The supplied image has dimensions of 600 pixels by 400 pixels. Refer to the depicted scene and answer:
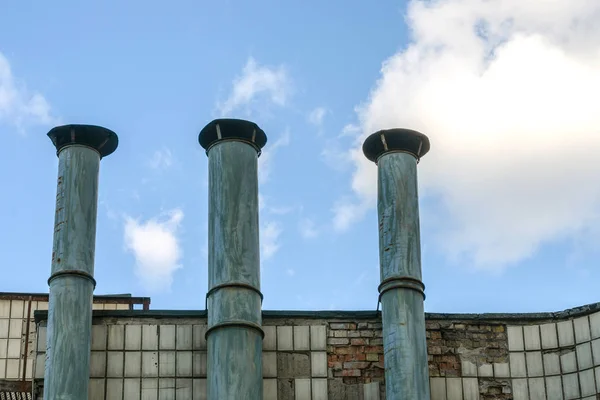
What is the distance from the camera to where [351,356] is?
531 inches

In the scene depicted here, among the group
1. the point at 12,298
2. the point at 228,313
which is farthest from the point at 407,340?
the point at 12,298

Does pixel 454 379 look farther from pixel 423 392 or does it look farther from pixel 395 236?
pixel 395 236

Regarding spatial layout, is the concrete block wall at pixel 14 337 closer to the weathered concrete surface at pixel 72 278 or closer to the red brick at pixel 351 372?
the weathered concrete surface at pixel 72 278

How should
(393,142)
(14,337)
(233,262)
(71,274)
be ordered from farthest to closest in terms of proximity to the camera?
1. (14,337)
2. (393,142)
3. (233,262)
4. (71,274)

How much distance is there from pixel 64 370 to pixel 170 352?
50.9 inches

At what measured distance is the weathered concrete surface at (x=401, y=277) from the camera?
1277 centimetres

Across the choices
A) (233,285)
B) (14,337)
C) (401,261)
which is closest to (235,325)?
(233,285)

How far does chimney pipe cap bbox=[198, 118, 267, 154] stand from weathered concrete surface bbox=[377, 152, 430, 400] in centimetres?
152

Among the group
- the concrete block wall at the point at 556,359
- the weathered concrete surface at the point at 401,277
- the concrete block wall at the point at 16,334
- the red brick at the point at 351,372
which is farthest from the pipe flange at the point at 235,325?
the concrete block wall at the point at 16,334

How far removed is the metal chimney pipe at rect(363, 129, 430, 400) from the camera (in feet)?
42.0

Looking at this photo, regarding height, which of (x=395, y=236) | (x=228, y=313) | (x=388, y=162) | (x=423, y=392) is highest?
(x=388, y=162)

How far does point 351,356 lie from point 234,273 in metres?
1.71

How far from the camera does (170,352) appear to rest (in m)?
13.2

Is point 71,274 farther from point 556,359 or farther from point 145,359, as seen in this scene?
point 556,359
